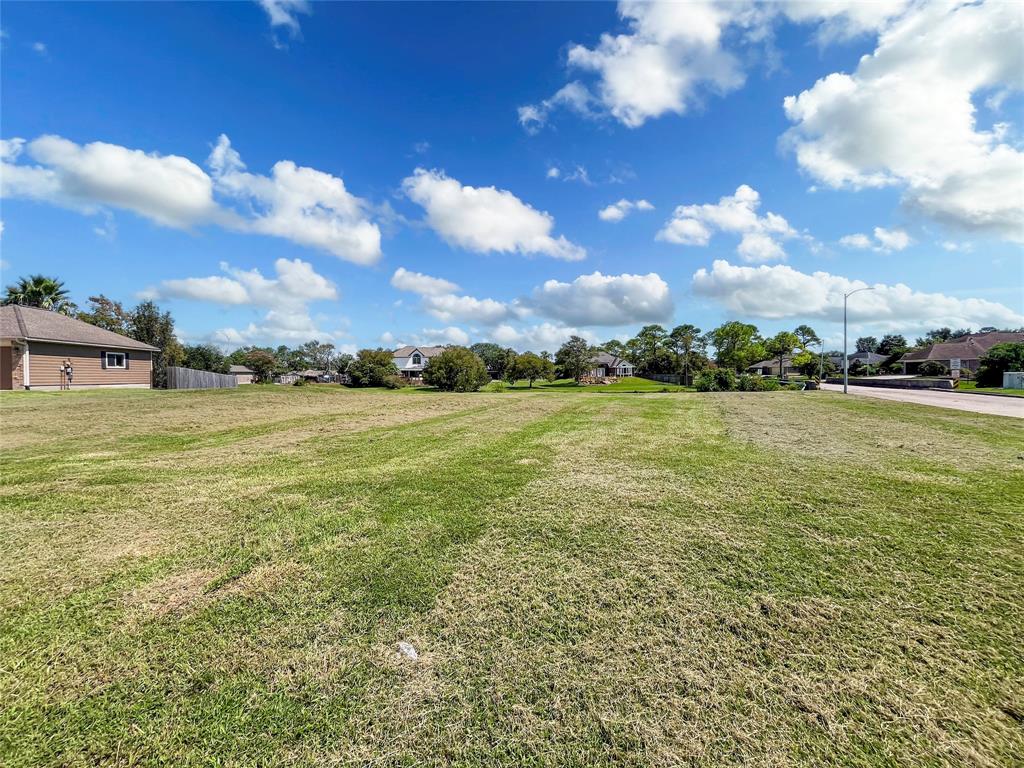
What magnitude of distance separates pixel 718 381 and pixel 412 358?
56687 mm

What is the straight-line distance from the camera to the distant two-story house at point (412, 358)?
73812 mm

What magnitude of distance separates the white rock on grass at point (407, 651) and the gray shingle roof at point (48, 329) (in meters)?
28.5

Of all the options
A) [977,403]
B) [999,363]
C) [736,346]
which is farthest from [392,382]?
[736,346]

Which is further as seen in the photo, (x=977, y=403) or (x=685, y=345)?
(x=685, y=345)

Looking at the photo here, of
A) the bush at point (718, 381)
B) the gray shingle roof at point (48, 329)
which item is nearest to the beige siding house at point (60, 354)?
the gray shingle roof at point (48, 329)

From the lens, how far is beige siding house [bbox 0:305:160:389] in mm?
19875

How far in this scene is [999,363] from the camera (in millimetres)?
32375

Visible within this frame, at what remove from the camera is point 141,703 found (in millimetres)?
1977

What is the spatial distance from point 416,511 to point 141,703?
2618 millimetres

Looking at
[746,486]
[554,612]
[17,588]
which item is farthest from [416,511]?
[746,486]

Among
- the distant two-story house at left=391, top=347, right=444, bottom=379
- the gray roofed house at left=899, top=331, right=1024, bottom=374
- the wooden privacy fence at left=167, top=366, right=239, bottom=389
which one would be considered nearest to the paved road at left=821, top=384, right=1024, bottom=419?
the gray roofed house at left=899, top=331, right=1024, bottom=374

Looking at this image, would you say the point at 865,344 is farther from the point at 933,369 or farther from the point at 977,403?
the point at 977,403

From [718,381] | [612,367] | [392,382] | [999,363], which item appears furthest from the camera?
[612,367]

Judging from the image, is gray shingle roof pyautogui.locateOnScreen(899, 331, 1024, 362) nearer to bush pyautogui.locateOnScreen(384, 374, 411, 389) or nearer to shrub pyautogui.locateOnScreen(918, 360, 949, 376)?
shrub pyautogui.locateOnScreen(918, 360, 949, 376)
